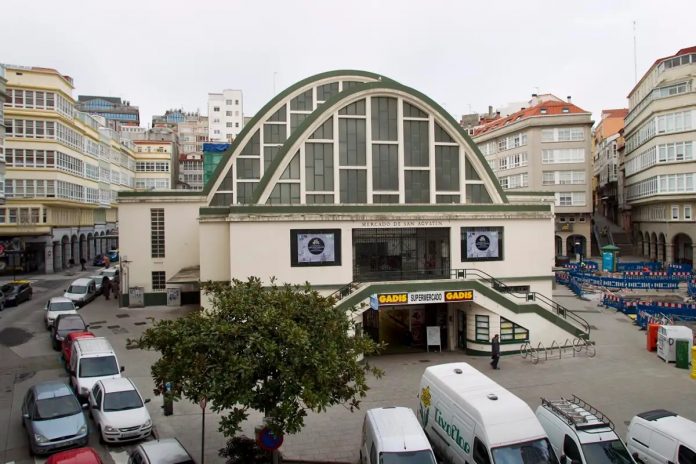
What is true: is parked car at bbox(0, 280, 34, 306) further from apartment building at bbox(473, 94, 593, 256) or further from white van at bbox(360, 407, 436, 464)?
apartment building at bbox(473, 94, 593, 256)

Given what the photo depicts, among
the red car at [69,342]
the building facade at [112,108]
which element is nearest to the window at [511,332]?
the red car at [69,342]

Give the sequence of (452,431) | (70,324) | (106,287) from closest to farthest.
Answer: (452,431), (70,324), (106,287)

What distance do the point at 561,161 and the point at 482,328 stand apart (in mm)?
47974

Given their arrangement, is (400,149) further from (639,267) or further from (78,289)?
(639,267)

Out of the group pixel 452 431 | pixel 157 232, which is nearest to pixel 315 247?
pixel 452 431

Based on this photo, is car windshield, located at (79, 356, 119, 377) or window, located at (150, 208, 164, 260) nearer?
car windshield, located at (79, 356, 119, 377)

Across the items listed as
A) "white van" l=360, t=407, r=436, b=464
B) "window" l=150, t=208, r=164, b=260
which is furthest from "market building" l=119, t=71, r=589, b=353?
"white van" l=360, t=407, r=436, b=464

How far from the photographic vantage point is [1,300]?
3750 centimetres

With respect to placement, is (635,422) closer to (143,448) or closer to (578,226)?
(143,448)

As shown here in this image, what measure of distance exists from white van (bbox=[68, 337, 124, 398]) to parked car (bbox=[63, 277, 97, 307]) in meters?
18.6

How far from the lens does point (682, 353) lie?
2409cm

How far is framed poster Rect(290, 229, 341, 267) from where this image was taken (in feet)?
91.1

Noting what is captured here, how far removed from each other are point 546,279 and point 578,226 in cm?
4442

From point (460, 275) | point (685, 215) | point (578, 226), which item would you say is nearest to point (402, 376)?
point (460, 275)
